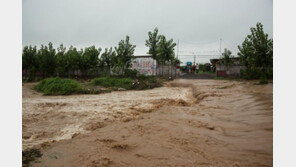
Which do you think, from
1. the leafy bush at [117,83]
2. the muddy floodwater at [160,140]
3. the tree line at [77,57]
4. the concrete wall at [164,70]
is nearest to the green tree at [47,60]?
the tree line at [77,57]

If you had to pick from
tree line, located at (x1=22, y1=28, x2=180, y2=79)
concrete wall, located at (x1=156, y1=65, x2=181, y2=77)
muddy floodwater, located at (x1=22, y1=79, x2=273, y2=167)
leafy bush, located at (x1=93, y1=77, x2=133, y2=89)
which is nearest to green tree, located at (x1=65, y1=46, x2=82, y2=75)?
tree line, located at (x1=22, y1=28, x2=180, y2=79)

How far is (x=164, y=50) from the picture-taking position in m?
19.0

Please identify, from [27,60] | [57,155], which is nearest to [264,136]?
[57,155]

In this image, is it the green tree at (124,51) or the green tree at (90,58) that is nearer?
the green tree at (124,51)

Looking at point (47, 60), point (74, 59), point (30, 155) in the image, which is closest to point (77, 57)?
point (74, 59)

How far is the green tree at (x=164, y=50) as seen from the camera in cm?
1848

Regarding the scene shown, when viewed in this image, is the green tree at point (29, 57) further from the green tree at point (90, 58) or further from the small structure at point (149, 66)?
the small structure at point (149, 66)

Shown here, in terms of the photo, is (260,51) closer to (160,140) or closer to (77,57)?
(160,140)

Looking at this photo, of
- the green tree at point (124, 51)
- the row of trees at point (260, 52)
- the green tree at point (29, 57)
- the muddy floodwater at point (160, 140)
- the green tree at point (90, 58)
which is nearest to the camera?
the muddy floodwater at point (160, 140)

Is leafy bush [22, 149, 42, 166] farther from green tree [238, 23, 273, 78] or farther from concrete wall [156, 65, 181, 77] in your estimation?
concrete wall [156, 65, 181, 77]

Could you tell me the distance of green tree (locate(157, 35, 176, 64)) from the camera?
60.6 feet

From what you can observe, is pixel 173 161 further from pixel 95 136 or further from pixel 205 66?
pixel 205 66
